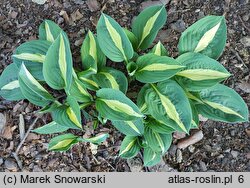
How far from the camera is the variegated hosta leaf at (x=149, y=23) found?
179 cm

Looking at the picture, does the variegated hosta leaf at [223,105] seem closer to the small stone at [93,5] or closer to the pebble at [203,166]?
the pebble at [203,166]

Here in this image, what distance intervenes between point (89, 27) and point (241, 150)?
3.08 feet

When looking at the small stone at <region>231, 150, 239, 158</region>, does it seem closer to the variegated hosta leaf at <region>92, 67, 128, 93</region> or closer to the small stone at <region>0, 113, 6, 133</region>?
the variegated hosta leaf at <region>92, 67, 128, 93</region>

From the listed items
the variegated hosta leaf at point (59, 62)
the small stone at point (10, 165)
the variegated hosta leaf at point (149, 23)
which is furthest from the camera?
the small stone at point (10, 165)

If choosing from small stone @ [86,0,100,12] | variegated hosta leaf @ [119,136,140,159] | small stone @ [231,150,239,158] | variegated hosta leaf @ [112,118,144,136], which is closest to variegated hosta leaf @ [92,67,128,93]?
variegated hosta leaf @ [112,118,144,136]

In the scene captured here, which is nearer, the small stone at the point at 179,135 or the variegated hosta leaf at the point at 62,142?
the variegated hosta leaf at the point at 62,142

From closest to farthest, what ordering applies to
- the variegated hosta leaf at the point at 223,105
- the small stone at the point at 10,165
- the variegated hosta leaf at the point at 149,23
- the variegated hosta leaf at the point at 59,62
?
the variegated hosta leaf at the point at 59,62 → the variegated hosta leaf at the point at 223,105 → the variegated hosta leaf at the point at 149,23 → the small stone at the point at 10,165

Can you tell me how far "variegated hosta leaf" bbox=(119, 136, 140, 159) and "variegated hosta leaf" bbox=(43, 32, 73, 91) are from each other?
0.41 metres

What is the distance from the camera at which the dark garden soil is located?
1.93 m

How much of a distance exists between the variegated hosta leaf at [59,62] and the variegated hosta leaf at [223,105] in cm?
58

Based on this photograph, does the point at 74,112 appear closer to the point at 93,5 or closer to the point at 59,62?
the point at 59,62

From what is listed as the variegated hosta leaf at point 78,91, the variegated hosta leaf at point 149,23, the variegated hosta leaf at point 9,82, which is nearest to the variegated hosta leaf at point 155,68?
the variegated hosta leaf at point 149,23
